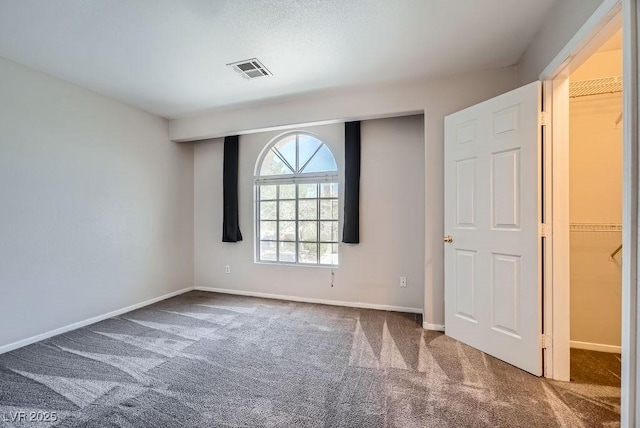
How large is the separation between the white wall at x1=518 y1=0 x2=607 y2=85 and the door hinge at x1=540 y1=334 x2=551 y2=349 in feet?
6.43

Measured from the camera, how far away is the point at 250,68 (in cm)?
270

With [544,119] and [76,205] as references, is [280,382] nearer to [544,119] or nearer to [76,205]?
[544,119]

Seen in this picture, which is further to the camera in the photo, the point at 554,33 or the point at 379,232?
the point at 379,232

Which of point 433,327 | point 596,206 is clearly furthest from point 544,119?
point 433,327

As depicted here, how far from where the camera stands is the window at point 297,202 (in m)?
3.87

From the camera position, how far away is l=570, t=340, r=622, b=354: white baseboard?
7.72 feet

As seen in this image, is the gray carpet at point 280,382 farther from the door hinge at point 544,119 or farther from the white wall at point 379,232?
the door hinge at point 544,119

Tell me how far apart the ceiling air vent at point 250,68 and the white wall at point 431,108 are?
0.72m

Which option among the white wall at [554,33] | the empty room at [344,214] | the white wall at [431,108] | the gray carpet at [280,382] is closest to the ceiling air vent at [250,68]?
the empty room at [344,214]

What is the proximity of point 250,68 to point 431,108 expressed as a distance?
1.86m

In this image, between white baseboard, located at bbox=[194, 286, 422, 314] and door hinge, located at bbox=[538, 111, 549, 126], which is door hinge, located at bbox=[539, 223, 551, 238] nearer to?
door hinge, located at bbox=[538, 111, 549, 126]

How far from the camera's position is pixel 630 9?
3.92ft

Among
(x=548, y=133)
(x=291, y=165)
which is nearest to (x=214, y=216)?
(x=291, y=165)

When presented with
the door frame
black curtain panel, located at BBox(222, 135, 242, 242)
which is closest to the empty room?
the door frame
